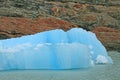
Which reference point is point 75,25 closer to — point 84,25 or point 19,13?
point 84,25

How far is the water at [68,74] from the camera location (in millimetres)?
6532

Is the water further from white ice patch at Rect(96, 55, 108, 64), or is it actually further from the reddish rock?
the reddish rock

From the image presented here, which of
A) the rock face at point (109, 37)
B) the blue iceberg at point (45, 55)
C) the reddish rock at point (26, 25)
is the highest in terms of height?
the blue iceberg at point (45, 55)

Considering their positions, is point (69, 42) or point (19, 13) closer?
point (69, 42)

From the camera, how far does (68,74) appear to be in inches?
269

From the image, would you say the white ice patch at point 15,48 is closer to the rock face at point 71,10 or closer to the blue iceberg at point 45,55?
the blue iceberg at point 45,55

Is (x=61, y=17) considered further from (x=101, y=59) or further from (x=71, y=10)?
(x=101, y=59)

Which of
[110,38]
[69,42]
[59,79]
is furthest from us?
[110,38]

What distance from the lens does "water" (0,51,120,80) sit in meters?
6.53

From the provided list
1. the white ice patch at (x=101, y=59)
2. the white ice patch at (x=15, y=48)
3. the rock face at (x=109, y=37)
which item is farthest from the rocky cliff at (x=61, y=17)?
the white ice patch at (x=15, y=48)

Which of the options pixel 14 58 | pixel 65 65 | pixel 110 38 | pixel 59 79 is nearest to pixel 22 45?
pixel 14 58

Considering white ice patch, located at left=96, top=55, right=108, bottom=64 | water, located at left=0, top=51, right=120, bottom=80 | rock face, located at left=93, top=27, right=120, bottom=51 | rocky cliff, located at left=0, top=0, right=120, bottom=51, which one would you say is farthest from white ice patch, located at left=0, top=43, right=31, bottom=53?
rock face, located at left=93, top=27, right=120, bottom=51

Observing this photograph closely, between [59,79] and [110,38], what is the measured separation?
4960 mm

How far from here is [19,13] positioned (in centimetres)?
1216
